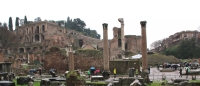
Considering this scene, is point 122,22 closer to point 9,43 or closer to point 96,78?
point 9,43

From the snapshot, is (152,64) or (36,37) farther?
(36,37)

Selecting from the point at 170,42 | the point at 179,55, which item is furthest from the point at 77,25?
the point at 179,55

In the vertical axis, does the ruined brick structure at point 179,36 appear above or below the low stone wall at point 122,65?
above

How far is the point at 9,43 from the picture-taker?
68.1m

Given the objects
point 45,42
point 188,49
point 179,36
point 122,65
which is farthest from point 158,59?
point 179,36

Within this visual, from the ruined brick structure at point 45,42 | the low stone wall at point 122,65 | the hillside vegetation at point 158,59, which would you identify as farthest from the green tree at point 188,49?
the low stone wall at point 122,65

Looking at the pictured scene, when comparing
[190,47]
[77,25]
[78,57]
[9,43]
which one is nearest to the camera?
[78,57]

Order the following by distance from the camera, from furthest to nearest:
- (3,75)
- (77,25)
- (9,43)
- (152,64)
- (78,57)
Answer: (77,25), (9,43), (152,64), (78,57), (3,75)

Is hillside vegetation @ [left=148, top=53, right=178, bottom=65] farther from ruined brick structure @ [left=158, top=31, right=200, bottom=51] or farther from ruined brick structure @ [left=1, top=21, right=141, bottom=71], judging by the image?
ruined brick structure @ [left=158, top=31, right=200, bottom=51]

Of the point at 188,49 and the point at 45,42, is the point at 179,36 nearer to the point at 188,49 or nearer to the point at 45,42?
the point at 188,49

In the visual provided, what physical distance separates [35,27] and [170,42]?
48604mm

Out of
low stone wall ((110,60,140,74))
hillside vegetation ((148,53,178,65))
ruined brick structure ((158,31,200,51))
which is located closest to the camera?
low stone wall ((110,60,140,74))

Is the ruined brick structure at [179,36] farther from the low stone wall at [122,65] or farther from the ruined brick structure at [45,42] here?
the low stone wall at [122,65]

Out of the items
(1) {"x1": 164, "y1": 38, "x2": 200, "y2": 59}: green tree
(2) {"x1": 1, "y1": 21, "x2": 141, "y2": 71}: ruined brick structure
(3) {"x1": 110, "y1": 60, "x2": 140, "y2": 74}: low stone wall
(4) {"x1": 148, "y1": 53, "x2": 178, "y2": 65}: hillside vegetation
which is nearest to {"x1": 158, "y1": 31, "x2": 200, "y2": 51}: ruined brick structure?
(2) {"x1": 1, "y1": 21, "x2": 141, "y2": 71}: ruined brick structure
